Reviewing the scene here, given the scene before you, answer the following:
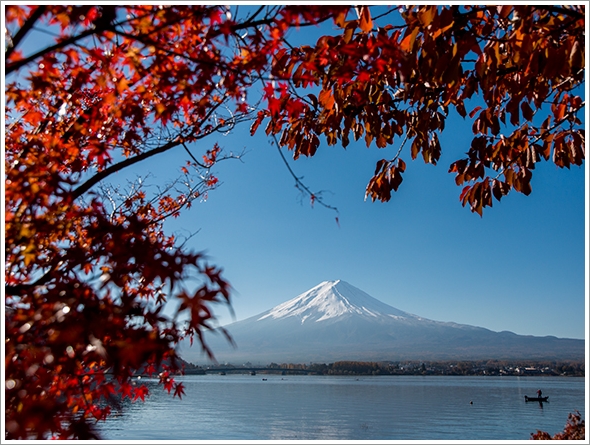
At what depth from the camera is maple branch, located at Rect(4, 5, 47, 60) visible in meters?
1.55

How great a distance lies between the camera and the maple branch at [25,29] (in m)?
1.55

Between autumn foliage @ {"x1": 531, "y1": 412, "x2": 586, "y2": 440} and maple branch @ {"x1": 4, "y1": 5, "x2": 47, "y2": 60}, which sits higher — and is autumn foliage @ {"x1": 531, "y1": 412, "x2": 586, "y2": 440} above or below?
below

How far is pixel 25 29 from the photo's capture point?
1.57 metres

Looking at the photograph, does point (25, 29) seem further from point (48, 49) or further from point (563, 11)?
point (563, 11)

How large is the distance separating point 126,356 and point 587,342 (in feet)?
6.65

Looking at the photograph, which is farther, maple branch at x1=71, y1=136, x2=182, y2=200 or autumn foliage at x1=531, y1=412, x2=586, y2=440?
autumn foliage at x1=531, y1=412, x2=586, y2=440

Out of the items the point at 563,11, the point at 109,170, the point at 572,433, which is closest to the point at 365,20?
the point at 563,11

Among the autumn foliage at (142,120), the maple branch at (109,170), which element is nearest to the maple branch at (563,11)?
the autumn foliage at (142,120)

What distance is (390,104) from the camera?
3.10 meters

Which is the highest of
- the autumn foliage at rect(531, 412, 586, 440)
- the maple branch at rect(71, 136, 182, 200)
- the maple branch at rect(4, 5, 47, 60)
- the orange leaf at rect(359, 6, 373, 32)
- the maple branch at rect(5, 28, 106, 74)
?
the orange leaf at rect(359, 6, 373, 32)

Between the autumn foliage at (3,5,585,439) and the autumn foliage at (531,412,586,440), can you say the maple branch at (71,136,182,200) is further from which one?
the autumn foliage at (531,412,586,440)

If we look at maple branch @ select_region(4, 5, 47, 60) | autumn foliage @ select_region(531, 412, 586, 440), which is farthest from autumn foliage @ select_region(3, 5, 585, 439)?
autumn foliage @ select_region(531, 412, 586, 440)

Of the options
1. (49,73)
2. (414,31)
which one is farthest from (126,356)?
(414,31)

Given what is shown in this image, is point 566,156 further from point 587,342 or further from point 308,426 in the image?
point 308,426
